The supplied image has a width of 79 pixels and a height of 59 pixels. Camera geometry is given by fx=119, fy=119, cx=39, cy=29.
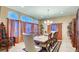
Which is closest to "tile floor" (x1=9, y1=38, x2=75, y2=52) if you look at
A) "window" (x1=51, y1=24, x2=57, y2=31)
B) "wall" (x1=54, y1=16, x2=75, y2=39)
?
"wall" (x1=54, y1=16, x2=75, y2=39)

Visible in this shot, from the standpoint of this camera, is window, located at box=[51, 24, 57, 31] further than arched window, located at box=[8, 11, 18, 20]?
Yes

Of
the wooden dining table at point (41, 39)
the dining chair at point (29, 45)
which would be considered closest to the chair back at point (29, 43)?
the dining chair at point (29, 45)

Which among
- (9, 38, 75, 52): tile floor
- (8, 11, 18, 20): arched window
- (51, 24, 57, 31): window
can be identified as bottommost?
(9, 38, 75, 52): tile floor

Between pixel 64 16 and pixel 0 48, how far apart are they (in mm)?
1444

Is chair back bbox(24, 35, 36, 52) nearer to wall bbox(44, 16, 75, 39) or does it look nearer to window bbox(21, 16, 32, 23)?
window bbox(21, 16, 32, 23)

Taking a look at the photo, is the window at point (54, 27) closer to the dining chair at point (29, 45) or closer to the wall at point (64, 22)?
the wall at point (64, 22)

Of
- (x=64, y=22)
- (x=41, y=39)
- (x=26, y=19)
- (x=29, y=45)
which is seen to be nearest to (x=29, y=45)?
(x=29, y=45)

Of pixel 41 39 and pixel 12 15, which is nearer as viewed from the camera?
pixel 12 15

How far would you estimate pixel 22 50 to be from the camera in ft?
7.97

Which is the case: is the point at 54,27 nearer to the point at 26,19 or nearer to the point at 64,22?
the point at 64,22

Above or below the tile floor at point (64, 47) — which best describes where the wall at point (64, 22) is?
above
